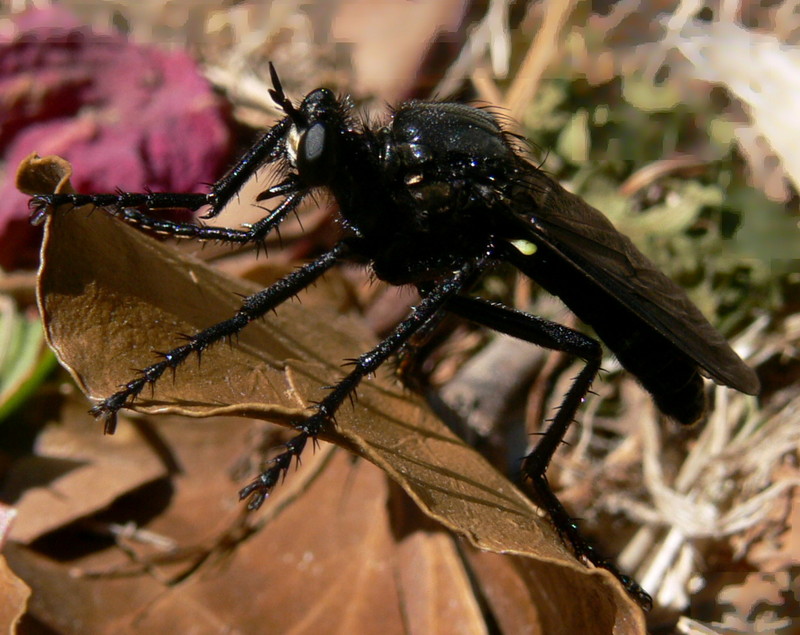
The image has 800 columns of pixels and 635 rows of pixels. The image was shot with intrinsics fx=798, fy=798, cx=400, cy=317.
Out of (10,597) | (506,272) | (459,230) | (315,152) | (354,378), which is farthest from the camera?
(506,272)

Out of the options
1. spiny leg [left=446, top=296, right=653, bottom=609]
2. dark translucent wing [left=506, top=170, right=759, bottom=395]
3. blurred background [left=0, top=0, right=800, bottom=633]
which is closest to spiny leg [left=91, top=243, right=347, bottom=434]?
blurred background [left=0, top=0, right=800, bottom=633]

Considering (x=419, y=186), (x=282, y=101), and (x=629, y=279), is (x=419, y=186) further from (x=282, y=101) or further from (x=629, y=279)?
(x=629, y=279)

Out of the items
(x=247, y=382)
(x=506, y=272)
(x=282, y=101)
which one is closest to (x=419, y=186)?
(x=282, y=101)

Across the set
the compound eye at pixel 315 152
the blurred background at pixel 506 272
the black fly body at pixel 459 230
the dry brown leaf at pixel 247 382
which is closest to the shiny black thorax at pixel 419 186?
the black fly body at pixel 459 230

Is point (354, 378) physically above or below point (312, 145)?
below

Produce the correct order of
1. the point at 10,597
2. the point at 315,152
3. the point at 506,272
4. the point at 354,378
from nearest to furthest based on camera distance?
the point at 10,597 < the point at 354,378 < the point at 315,152 < the point at 506,272

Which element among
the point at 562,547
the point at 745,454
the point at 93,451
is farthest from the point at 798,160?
the point at 93,451
